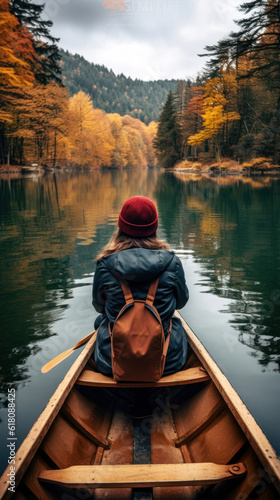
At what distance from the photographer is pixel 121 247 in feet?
8.21

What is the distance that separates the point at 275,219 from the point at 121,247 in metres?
10.9

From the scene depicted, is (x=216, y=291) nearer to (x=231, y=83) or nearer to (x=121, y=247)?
(x=121, y=247)

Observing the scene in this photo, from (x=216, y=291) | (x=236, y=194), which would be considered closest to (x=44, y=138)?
(x=236, y=194)

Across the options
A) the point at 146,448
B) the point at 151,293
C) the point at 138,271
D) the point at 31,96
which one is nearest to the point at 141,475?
the point at 146,448

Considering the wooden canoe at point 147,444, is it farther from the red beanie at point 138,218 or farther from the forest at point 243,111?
the forest at point 243,111

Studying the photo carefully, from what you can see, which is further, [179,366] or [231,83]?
[231,83]

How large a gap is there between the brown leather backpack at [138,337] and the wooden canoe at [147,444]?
211 millimetres

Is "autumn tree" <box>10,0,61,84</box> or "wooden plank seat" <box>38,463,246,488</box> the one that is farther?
"autumn tree" <box>10,0,61,84</box>

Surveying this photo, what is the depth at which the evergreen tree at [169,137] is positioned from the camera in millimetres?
55000

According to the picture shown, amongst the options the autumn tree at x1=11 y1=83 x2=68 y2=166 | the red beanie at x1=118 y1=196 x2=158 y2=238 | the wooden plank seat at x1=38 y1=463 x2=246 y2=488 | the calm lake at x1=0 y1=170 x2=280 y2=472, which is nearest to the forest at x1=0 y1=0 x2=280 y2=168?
the autumn tree at x1=11 y1=83 x2=68 y2=166

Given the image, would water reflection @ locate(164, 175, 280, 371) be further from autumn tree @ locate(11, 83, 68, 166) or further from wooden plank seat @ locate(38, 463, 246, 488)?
autumn tree @ locate(11, 83, 68, 166)

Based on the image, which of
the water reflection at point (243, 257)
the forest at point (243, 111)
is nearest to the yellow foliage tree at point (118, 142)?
the forest at point (243, 111)

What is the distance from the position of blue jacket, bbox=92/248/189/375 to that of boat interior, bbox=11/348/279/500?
18 centimetres

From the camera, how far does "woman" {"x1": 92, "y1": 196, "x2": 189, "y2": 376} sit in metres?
2.32
